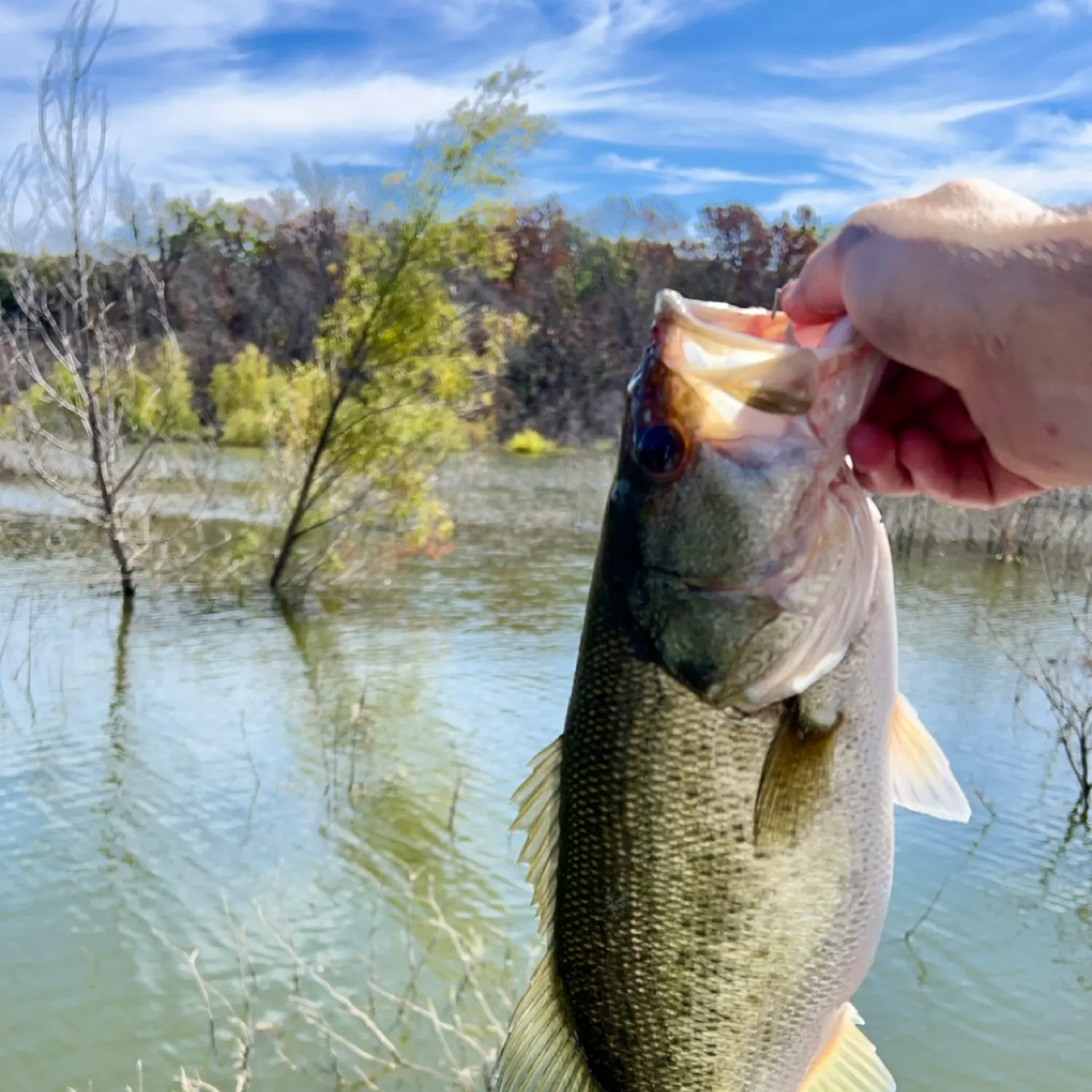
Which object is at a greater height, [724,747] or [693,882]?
[724,747]

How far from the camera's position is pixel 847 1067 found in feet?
5.90

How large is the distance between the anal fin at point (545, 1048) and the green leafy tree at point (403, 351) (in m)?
13.4

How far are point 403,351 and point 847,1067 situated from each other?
537 inches

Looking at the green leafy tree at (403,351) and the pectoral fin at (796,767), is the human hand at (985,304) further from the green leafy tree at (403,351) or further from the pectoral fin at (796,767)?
the green leafy tree at (403,351)

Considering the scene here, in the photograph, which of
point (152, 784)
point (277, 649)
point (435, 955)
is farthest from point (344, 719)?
point (435, 955)

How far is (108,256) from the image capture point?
46.6 ft

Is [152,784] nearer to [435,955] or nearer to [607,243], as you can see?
[435,955]

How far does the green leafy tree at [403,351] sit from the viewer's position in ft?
47.5

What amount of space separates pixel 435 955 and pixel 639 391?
506 cm

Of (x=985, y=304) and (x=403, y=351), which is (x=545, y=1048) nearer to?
(x=985, y=304)

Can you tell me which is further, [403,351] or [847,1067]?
[403,351]

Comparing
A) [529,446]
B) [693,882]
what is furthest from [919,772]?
[529,446]

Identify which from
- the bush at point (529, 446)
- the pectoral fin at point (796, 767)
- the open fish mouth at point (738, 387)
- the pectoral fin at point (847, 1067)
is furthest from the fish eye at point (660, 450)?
the bush at point (529, 446)

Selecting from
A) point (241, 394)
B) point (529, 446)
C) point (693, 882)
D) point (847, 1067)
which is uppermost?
point (693, 882)
